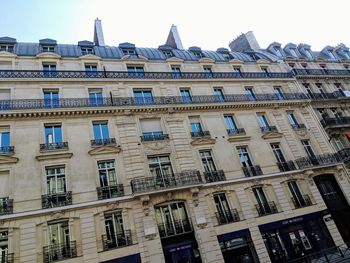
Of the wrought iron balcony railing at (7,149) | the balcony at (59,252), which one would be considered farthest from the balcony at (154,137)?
the wrought iron balcony railing at (7,149)

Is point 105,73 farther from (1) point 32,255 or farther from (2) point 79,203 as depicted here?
(1) point 32,255

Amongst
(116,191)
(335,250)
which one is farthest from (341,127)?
(116,191)

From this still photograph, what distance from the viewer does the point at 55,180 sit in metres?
13.8

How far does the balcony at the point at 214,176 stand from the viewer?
16344 mm

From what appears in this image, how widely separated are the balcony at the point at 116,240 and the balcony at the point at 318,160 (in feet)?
43.7

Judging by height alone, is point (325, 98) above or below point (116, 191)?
above

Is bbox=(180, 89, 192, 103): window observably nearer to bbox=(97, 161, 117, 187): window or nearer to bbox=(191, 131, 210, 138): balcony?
bbox=(191, 131, 210, 138): balcony

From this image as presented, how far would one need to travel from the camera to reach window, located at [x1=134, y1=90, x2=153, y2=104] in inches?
715

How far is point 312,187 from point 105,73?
17.3 meters

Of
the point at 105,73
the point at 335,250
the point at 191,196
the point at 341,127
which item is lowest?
the point at 335,250

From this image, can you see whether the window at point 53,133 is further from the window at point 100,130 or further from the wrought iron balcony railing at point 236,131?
the wrought iron balcony railing at point 236,131

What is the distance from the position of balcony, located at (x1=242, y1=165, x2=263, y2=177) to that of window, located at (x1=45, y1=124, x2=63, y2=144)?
12.2 m

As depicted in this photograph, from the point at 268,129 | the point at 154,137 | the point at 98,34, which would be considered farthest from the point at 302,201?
the point at 98,34

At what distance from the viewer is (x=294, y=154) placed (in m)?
19.4
